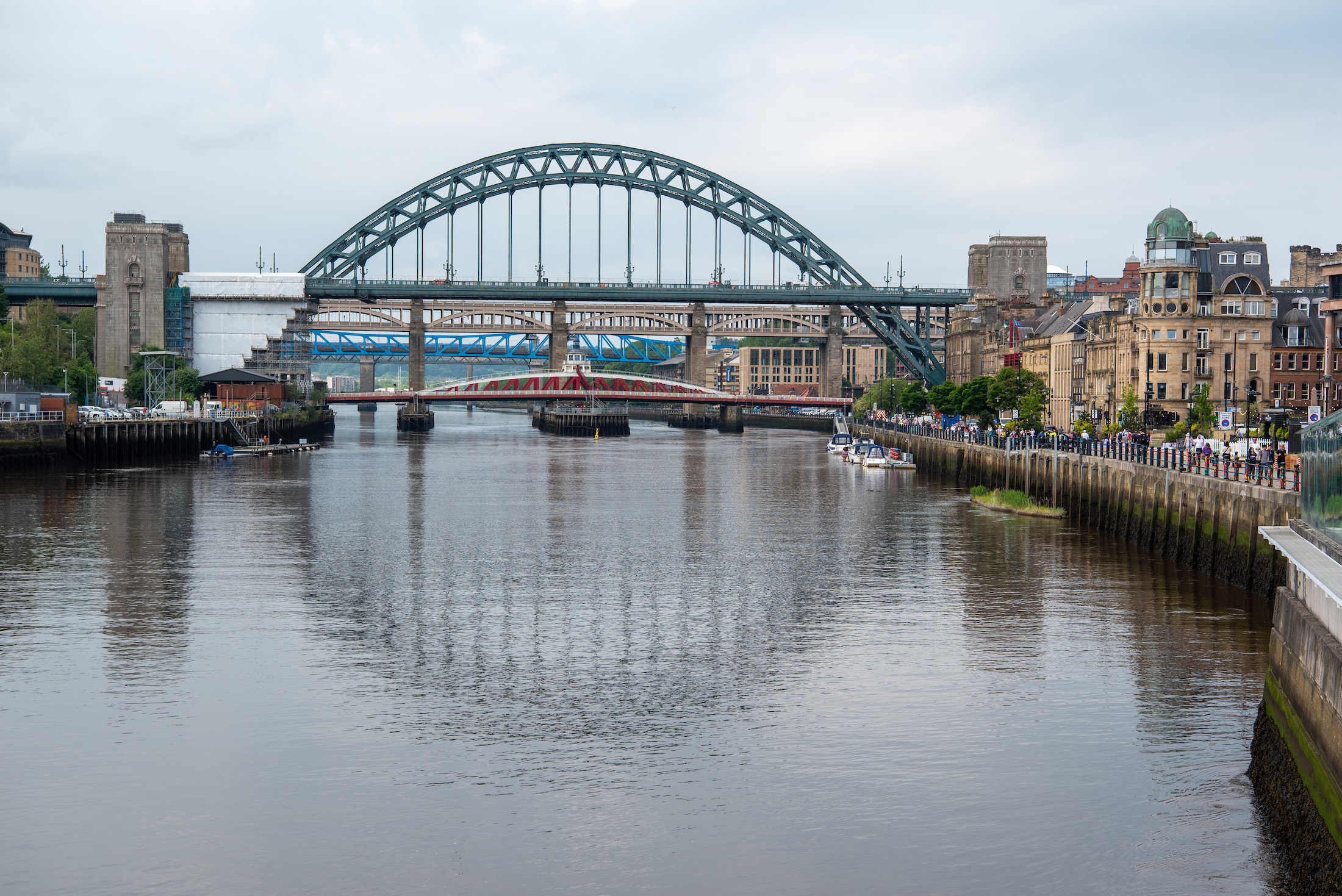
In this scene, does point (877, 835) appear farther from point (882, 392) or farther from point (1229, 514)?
point (882, 392)

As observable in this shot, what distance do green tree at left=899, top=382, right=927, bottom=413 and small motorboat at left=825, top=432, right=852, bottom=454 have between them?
107ft

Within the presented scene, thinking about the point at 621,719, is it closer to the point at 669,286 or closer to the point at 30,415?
the point at 30,415

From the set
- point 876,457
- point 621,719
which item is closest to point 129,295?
point 876,457

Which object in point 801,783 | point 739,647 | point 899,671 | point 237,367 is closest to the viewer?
point 801,783

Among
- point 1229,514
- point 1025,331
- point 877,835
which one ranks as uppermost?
point 1025,331

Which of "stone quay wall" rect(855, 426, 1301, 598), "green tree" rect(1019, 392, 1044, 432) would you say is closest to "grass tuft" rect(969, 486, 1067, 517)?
"stone quay wall" rect(855, 426, 1301, 598)

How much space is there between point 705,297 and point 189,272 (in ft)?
204

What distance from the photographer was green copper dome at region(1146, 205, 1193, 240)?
96.6 metres

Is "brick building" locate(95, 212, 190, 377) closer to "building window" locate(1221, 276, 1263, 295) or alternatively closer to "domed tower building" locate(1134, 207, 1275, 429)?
"domed tower building" locate(1134, 207, 1275, 429)

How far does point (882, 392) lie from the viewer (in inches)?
7618

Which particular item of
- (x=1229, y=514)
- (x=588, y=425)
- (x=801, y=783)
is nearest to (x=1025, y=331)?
(x=588, y=425)

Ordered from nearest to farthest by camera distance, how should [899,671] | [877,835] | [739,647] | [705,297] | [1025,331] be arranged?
[877,835] → [899,671] → [739,647] → [1025,331] → [705,297]

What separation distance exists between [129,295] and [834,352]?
8670cm

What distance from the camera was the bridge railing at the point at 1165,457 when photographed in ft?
139
